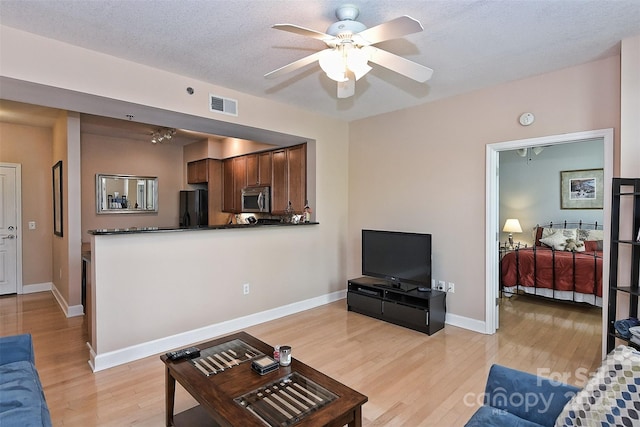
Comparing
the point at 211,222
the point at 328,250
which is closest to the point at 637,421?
the point at 328,250

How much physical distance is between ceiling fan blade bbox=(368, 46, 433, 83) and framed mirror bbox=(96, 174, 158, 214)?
5.40 m

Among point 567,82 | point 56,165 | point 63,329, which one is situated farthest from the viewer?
point 56,165

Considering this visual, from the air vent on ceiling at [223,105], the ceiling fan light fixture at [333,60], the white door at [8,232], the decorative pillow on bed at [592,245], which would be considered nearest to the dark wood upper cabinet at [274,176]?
the air vent on ceiling at [223,105]

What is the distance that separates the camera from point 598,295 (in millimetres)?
4203

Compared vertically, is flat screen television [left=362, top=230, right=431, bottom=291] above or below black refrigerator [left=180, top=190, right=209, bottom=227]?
below

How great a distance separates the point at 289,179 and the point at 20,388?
383cm

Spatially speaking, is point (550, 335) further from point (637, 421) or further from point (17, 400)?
point (17, 400)

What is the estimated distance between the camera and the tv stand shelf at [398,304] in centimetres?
368

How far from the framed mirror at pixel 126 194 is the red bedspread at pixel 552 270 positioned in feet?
20.3

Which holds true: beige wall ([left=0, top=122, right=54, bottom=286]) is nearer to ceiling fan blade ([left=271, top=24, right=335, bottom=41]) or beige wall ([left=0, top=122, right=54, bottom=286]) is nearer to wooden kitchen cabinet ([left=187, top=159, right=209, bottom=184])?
wooden kitchen cabinet ([left=187, top=159, right=209, bottom=184])

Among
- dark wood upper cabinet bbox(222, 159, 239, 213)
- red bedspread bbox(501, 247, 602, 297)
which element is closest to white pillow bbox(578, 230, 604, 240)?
red bedspread bbox(501, 247, 602, 297)

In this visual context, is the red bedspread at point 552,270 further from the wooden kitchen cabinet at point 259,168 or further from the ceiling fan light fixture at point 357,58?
the ceiling fan light fixture at point 357,58

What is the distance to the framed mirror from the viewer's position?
572 centimetres

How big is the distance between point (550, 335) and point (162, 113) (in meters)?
4.66
